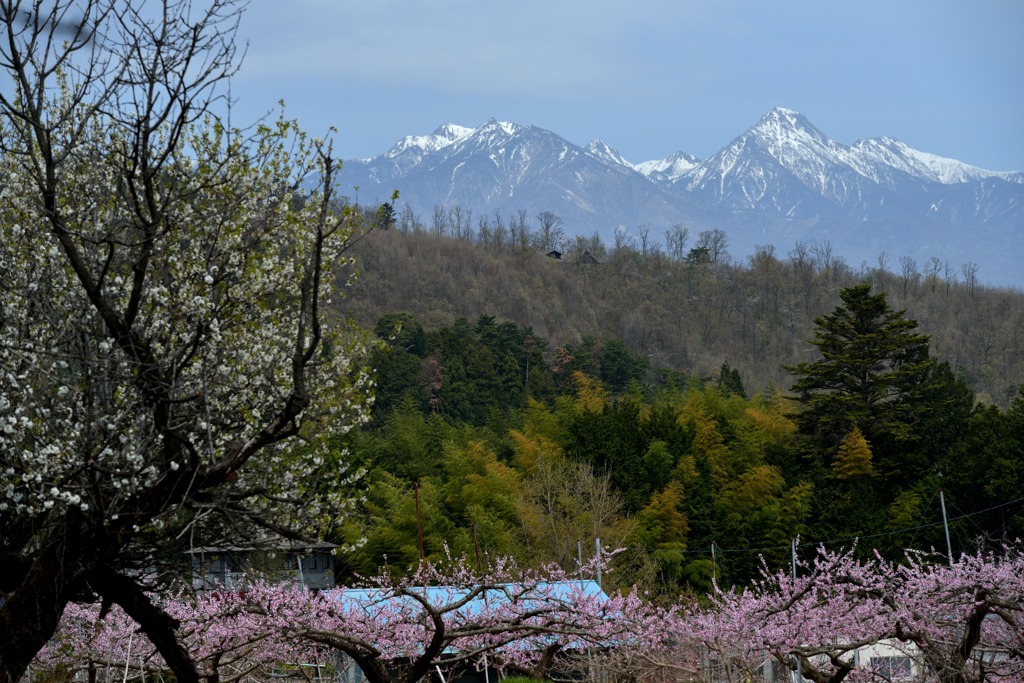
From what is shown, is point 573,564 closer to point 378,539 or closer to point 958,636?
point 378,539

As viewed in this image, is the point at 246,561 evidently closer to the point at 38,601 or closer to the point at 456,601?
the point at 38,601

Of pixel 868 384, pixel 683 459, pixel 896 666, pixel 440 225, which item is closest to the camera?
pixel 896 666

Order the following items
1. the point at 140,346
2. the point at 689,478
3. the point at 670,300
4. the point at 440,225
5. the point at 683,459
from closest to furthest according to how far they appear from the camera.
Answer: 1. the point at 140,346
2. the point at 689,478
3. the point at 683,459
4. the point at 670,300
5. the point at 440,225

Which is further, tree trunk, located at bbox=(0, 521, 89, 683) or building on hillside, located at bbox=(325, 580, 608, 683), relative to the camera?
building on hillside, located at bbox=(325, 580, 608, 683)

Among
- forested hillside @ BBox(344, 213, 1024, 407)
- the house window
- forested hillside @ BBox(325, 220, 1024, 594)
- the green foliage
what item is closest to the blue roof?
forested hillside @ BBox(325, 220, 1024, 594)

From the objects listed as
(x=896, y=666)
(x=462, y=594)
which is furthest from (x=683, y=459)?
(x=462, y=594)

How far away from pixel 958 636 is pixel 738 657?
321 cm

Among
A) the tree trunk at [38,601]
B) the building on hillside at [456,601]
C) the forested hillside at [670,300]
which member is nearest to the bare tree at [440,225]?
the forested hillside at [670,300]

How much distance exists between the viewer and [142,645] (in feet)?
42.8

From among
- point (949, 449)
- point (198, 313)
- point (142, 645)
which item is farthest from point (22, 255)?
point (949, 449)

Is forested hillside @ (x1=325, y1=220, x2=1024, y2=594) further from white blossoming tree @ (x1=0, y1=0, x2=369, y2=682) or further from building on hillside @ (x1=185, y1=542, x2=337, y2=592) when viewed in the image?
white blossoming tree @ (x1=0, y1=0, x2=369, y2=682)

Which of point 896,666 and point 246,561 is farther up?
point 246,561

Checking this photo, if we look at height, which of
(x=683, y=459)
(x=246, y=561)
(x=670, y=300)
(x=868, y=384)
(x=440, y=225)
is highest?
(x=440, y=225)

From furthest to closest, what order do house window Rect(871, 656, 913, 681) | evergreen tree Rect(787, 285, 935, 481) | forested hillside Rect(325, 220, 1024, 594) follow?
evergreen tree Rect(787, 285, 935, 481), forested hillside Rect(325, 220, 1024, 594), house window Rect(871, 656, 913, 681)
